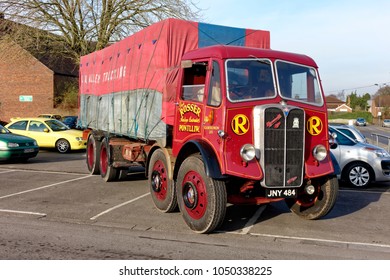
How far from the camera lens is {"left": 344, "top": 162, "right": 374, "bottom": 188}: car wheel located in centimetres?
1020

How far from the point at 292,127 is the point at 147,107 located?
10.8 feet

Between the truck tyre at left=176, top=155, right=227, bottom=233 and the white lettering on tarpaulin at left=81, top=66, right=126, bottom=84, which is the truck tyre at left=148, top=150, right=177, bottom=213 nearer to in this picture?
the truck tyre at left=176, top=155, right=227, bottom=233

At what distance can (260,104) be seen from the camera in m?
5.79

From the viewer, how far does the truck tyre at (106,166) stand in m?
10.2

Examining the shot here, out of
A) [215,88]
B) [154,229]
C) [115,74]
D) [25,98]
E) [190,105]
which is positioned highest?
[25,98]

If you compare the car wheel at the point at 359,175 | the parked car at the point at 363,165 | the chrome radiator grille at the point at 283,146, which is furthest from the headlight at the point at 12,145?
the chrome radiator grille at the point at 283,146

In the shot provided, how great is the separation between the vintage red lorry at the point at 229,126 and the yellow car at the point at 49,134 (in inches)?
418

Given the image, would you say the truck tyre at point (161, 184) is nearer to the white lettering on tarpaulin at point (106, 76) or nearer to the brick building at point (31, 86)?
the white lettering on tarpaulin at point (106, 76)

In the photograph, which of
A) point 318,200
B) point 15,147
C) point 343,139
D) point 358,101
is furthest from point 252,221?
point 358,101

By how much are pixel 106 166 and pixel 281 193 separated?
5833 mm

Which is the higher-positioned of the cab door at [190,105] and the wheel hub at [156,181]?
the cab door at [190,105]

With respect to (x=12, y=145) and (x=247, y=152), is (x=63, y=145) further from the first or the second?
(x=247, y=152)

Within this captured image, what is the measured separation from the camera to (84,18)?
85.4ft
